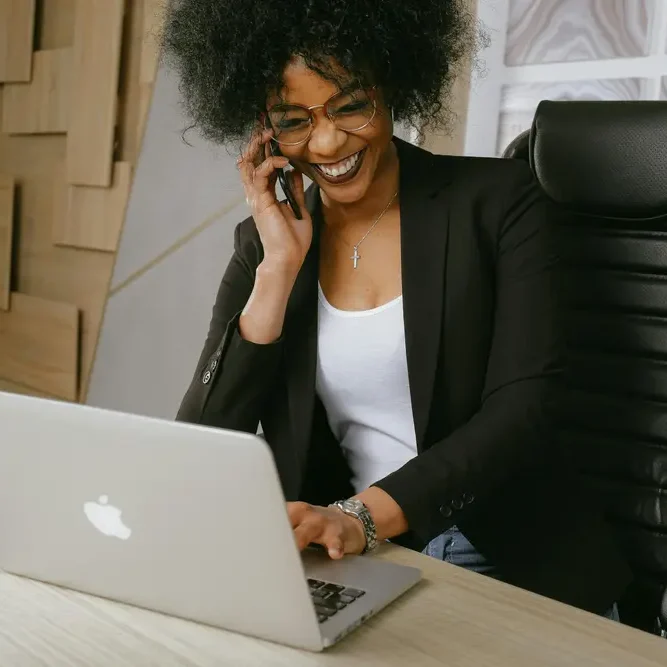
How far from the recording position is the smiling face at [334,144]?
1281 millimetres

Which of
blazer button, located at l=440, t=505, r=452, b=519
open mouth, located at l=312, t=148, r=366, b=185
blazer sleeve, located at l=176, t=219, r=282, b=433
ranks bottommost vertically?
blazer button, located at l=440, t=505, r=452, b=519

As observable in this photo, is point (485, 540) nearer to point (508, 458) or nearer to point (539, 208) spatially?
point (508, 458)

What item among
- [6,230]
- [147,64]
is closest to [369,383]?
[147,64]

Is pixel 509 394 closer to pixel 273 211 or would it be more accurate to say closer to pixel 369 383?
pixel 369 383

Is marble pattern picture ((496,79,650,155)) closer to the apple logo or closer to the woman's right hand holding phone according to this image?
the woman's right hand holding phone

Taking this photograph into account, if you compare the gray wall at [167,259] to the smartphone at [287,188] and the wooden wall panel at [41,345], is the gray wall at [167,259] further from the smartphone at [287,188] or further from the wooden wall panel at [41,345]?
the smartphone at [287,188]

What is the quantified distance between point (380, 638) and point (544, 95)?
1424 mm

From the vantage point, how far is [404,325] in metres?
1.31

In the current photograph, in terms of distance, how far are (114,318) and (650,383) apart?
1.70 meters

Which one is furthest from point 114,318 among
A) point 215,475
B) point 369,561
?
point 215,475

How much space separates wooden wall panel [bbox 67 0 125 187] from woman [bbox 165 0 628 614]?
1.21 metres

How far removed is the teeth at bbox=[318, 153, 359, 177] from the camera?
133cm

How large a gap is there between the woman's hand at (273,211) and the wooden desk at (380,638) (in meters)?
0.64

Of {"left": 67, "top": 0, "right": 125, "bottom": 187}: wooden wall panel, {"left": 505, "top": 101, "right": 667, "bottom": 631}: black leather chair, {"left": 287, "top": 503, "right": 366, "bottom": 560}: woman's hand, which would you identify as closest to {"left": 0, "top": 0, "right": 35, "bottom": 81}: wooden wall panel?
{"left": 67, "top": 0, "right": 125, "bottom": 187}: wooden wall panel
